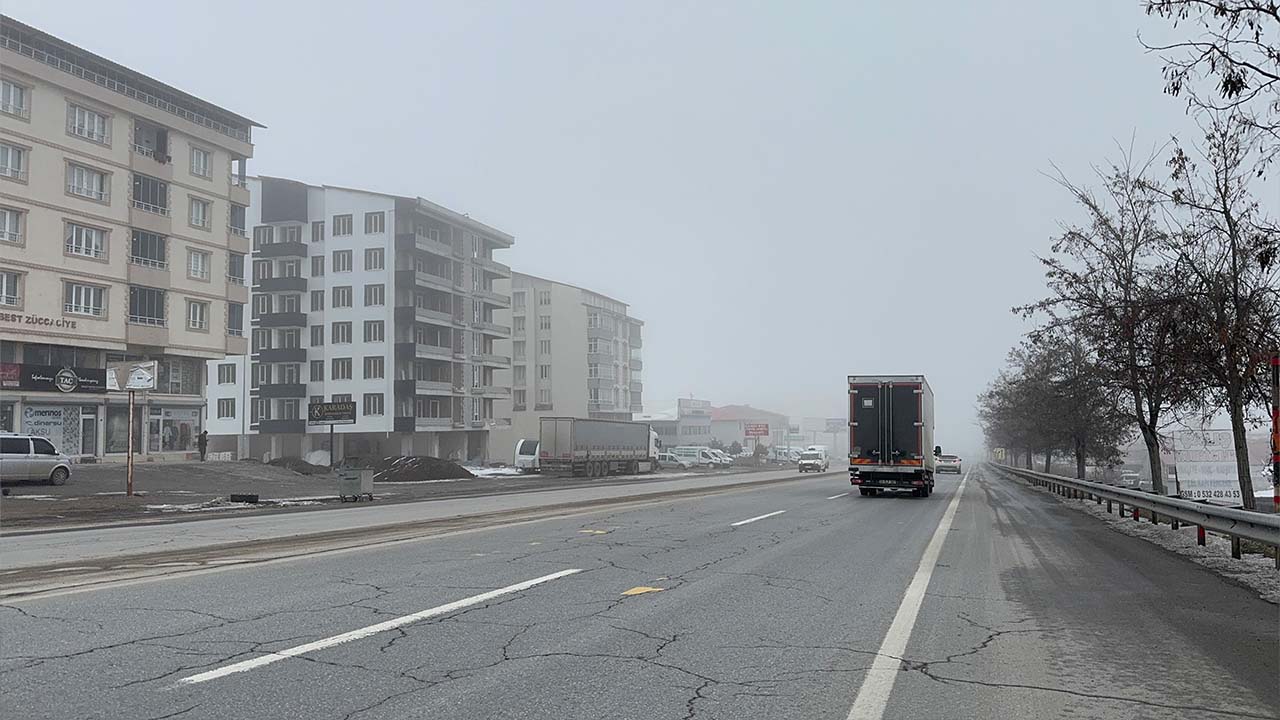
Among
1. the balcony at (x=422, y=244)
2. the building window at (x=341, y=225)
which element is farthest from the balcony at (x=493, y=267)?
the building window at (x=341, y=225)

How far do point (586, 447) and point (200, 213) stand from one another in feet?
83.6

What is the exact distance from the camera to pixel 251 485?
3647 centimetres

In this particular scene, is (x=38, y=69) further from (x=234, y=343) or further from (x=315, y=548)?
(x=315, y=548)

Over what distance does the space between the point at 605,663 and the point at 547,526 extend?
10.4 metres

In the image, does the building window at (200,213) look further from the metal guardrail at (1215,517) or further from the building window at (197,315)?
the metal guardrail at (1215,517)

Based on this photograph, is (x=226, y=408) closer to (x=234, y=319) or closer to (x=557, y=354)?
(x=234, y=319)

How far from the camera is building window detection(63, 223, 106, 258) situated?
45.0 meters

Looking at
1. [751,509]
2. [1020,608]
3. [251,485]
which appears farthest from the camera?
[251,485]


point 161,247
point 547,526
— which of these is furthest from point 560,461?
point 547,526

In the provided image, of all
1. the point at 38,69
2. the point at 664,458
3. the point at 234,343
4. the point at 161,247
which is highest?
the point at 38,69

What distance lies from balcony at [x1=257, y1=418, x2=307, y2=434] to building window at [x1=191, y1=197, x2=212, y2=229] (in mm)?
21645

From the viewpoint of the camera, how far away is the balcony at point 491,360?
7962 centimetres

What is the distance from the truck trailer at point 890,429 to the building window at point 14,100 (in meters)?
39.1

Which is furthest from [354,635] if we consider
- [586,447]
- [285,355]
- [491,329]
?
[491,329]
